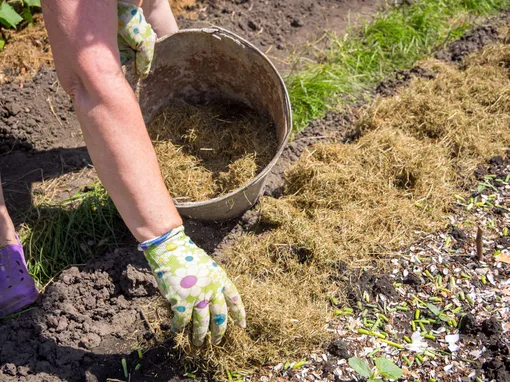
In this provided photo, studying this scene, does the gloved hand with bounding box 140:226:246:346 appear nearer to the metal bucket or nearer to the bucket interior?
the metal bucket

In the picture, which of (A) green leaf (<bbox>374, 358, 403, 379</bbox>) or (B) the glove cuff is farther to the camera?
(A) green leaf (<bbox>374, 358, 403, 379</bbox>)

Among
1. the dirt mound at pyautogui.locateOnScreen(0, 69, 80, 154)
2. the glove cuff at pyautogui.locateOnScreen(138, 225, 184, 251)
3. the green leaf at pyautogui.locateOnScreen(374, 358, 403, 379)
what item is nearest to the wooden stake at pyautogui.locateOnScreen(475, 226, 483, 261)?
the green leaf at pyautogui.locateOnScreen(374, 358, 403, 379)

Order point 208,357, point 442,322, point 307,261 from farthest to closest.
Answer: point 307,261
point 442,322
point 208,357

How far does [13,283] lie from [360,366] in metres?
1.52

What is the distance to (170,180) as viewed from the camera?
2.81m

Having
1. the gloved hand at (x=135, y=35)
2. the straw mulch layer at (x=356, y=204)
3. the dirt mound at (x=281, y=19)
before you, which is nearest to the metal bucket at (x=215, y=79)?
the gloved hand at (x=135, y=35)

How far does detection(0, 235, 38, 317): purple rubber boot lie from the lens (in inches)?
95.9

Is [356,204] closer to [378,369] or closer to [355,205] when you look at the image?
[355,205]

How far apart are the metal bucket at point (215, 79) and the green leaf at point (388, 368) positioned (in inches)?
36.6

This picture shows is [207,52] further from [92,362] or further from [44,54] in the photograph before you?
[92,362]

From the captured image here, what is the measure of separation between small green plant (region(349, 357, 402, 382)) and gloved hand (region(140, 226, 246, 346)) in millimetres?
581

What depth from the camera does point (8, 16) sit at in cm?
345

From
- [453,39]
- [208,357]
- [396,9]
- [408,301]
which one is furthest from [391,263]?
[396,9]

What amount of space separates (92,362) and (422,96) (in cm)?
228
